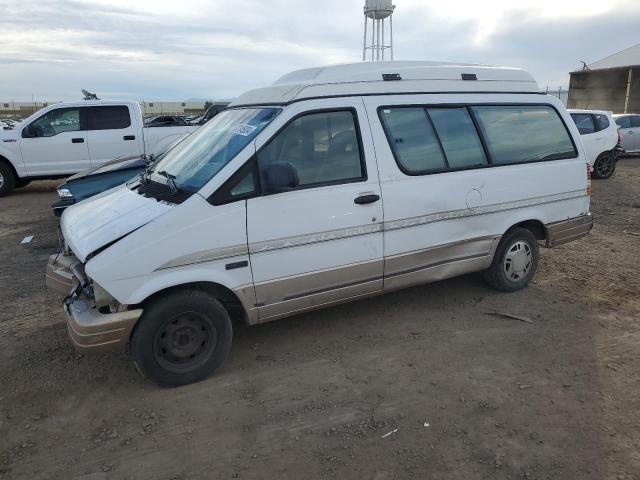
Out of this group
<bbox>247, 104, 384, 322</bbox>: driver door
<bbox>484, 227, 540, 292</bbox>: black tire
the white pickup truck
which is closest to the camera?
<bbox>247, 104, 384, 322</bbox>: driver door

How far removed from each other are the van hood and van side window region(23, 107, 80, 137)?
7727mm

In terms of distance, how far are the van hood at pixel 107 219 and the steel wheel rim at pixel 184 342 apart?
26.6 inches

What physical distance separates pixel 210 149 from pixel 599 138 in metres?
11.2

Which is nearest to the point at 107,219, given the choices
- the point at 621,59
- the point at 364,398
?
the point at 364,398

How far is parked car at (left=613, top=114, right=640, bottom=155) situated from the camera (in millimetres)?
15672

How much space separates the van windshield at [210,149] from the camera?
11.6ft

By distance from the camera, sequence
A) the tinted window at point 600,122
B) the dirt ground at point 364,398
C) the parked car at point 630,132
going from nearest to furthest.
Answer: the dirt ground at point 364,398 < the tinted window at point 600,122 < the parked car at point 630,132

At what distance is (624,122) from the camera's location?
15.8m

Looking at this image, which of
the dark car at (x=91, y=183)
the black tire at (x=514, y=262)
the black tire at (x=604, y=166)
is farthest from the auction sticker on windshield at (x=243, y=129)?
the black tire at (x=604, y=166)

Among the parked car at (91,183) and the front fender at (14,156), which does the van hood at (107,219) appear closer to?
the parked car at (91,183)

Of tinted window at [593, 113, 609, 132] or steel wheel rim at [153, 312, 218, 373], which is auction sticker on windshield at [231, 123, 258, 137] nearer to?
steel wheel rim at [153, 312, 218, 373]

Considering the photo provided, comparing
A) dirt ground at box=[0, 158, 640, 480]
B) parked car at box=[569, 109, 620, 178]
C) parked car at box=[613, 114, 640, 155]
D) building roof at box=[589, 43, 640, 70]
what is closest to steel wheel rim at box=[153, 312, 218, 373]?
dirt ground at box=[0, 158, 640, 480]

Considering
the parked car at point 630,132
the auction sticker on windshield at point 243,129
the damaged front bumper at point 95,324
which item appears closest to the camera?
the damaged front bumper at point 95,324

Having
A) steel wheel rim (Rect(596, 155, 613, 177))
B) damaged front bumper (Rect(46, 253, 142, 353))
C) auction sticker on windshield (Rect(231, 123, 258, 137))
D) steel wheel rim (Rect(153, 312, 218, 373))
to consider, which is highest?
auction sticker on windshield (Rect(231, 123, 258, 137))
